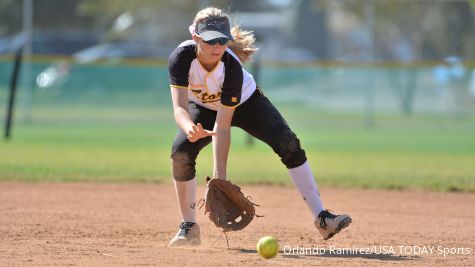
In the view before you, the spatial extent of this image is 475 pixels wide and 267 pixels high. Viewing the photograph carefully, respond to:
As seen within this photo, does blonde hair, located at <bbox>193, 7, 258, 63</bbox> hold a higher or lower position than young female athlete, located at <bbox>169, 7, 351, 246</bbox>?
higher

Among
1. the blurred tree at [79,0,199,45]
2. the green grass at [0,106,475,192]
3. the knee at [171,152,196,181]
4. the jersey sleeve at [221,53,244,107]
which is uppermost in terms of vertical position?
the blurred tree at [79,0,199,45]

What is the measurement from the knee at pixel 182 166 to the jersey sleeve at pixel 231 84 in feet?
1.47

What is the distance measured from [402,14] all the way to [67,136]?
1456 cm

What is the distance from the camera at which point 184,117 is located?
529cm

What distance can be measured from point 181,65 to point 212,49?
256mm

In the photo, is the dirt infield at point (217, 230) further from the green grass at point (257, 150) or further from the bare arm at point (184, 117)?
the green grass at point (257, 150)

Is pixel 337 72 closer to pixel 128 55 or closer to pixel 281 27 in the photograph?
pixel 128 55

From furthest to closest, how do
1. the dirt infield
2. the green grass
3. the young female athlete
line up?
1. the green grass
2. the young female athlete
3. the dirt infield

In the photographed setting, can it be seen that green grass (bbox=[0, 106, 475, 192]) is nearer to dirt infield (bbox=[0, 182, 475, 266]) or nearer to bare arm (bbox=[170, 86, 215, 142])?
dirt infield (bbox=[0, 182, 475, 266])

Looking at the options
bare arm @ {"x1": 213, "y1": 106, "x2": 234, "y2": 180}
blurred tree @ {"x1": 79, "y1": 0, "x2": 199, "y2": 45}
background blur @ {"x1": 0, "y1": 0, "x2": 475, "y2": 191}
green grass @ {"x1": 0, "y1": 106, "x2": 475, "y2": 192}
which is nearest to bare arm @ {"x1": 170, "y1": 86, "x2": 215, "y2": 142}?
bare arm @ {"x1": 213, "y1": 106, "x2": 234, "y2": 180}

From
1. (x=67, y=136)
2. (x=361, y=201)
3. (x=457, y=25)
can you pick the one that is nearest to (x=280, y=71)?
(x=67, y=136)

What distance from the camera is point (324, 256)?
17.6 feet

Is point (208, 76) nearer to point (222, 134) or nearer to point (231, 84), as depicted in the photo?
point (231, 84)

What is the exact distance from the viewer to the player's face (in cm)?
531
